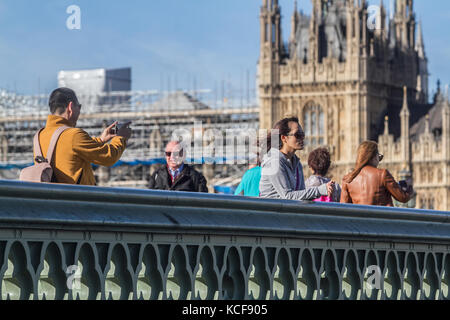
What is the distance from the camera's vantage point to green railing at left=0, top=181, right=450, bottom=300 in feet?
21.7

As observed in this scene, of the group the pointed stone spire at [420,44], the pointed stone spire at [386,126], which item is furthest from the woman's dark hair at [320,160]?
the pointed stone spire at [420,44]

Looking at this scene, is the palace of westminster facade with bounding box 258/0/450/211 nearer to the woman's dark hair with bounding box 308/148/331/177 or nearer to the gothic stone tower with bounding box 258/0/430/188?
the gothic stone tower with bounding box 258/0/430/188

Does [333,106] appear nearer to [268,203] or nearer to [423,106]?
[423,106]

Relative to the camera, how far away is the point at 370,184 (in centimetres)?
1039

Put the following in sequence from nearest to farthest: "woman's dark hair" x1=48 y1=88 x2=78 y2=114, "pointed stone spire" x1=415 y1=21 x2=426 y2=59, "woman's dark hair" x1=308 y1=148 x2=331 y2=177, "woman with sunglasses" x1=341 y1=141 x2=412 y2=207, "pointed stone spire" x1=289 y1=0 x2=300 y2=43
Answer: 1. "woman's dark hair" x1=48 y1=88 x2=78 y2=114
2. "woman with sunglasses" x1=341 y1=141 x2=412 y2=207
3. "woman's dark hair" x1=308 y1=148 x2=331 y2=177
4. "pointed stone spire" x1=289 y1=0 x2=300 y2=43
5. "pointed stone spire" x1=415 y1=21 x2=426 y2=59

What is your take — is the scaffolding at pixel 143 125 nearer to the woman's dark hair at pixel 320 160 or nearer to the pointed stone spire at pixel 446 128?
the pointed stone spire at pixel 446 128

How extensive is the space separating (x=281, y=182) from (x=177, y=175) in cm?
296

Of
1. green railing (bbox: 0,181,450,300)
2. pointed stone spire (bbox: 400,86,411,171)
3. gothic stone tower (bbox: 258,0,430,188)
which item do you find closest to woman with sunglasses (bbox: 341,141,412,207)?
green railing (bbox: 0,181,450,300)

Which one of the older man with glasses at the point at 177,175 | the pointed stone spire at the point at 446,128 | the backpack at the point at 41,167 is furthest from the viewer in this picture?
the pointed stone spire at the point at 446,128

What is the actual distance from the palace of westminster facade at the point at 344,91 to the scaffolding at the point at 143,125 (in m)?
3.93

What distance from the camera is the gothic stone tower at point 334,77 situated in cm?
7788

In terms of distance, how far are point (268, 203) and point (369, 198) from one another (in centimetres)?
256

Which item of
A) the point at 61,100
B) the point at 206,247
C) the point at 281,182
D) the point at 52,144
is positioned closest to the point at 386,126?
the point at 281,182
